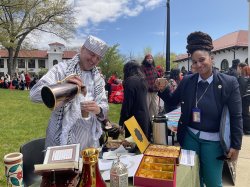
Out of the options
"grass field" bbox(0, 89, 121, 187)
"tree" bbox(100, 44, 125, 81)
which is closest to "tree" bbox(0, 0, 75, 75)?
"tree" bbox(100, 44, 125, 81)

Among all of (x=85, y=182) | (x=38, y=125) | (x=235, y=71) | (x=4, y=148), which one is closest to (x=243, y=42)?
(x=235, y=71)

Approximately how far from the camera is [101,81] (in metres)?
2.08

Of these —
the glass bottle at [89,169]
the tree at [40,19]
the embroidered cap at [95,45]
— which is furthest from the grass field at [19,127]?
the tree at [40,19]

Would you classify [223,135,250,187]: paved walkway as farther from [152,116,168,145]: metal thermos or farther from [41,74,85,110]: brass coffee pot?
[41,74,85,110]: brass coffee pot

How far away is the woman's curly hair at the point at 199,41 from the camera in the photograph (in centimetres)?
218

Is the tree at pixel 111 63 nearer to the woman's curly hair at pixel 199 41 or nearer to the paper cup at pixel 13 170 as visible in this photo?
the woman's curly hair at pixel 199 41

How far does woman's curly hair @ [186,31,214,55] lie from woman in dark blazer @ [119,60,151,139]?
6.43 ft

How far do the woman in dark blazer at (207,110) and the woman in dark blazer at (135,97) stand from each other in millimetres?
1819

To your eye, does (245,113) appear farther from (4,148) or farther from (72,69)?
(72,69)

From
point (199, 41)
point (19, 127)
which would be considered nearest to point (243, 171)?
point (199, 41)

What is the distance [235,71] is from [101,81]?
5750 millimetres

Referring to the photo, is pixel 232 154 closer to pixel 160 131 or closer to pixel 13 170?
pixel 160 131

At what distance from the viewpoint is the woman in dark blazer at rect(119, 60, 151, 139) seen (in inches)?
163

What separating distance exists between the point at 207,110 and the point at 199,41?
0.55 metres
